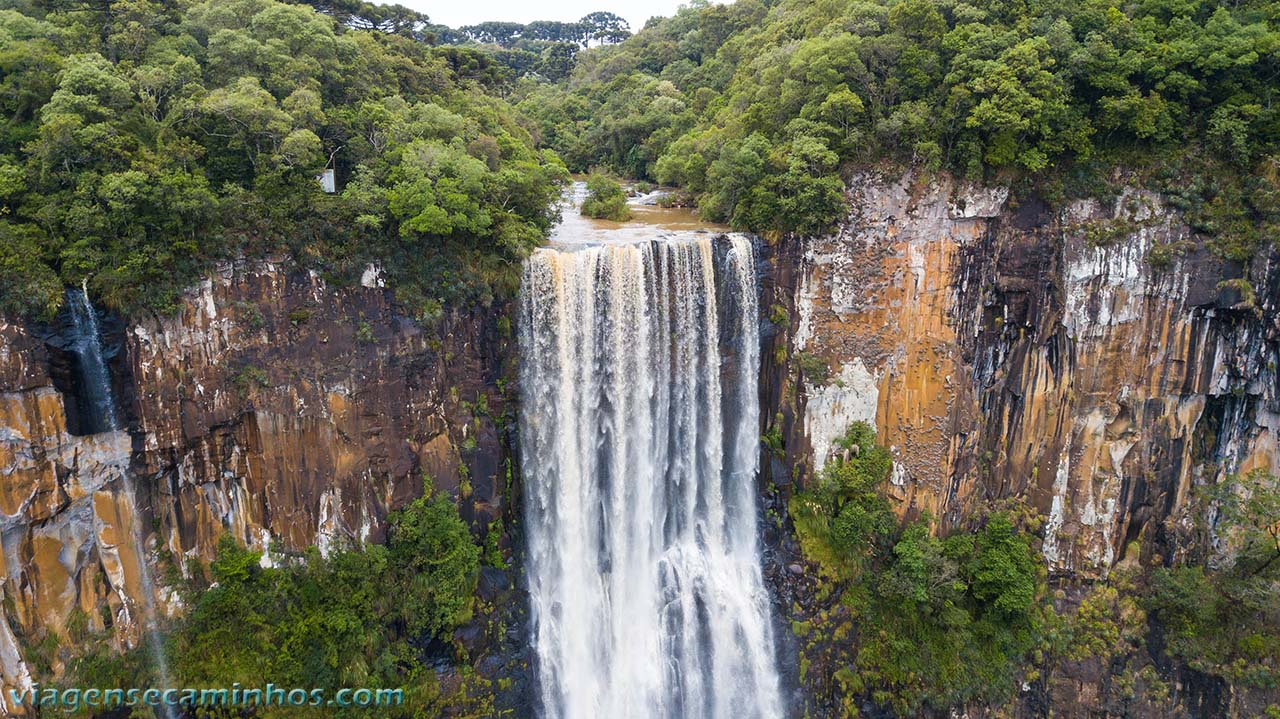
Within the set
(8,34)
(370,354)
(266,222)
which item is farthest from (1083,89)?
(8,34)

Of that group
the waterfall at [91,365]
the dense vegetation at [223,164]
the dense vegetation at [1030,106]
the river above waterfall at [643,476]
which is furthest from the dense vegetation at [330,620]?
the dense vegetation at [1030,106]

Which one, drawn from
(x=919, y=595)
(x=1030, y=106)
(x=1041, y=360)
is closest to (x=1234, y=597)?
(x=1041, y=360)

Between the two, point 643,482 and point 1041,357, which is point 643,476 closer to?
point 643,482

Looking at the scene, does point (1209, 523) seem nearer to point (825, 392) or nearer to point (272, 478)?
point (825, 392)

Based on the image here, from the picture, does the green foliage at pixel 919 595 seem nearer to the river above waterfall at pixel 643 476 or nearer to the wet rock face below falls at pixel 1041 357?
the wet rock face below falls at pixel 1041 357

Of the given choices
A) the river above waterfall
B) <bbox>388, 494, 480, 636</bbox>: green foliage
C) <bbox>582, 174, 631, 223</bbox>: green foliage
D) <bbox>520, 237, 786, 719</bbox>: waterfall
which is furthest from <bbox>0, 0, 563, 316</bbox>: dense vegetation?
<bbox>388, 494, 480, 636</bbox>: green foliage

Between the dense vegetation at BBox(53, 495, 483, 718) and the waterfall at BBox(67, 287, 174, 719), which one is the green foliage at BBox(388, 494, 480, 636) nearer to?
the dense vegetation at BBox(53, 495, 483, 718)
